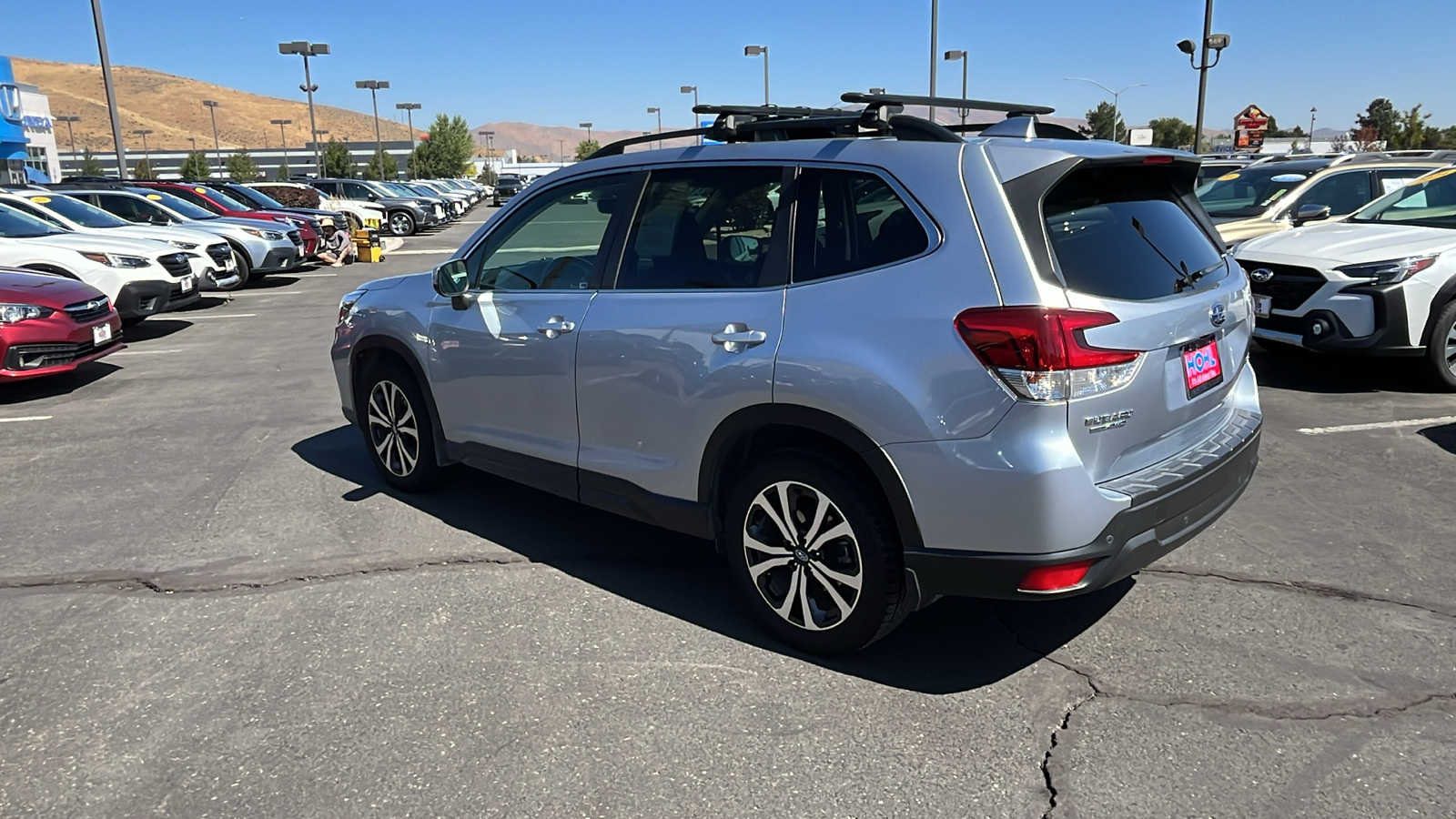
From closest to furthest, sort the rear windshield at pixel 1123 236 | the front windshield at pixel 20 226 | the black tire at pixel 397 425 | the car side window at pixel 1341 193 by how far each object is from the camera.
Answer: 1. the rear windshield at pixel 1123 236
2. the black tire at pixel 397 425
3. the car side window at pixel 1341 193
4. the front windshield at pixel 20 226

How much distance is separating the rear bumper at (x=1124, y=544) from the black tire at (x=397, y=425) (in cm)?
295

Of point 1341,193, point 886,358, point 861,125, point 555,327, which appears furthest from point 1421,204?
point 555,327

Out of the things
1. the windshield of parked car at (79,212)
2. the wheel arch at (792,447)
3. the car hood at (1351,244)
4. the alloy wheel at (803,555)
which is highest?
the windshield of parked car at (79,212)

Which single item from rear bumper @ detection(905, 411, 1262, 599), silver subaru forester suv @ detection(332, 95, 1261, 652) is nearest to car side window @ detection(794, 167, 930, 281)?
silver subaru forester suv @ detection(332, 95, 1261, 652)

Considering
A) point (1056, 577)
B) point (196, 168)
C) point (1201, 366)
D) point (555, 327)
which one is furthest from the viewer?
point (196, 168)

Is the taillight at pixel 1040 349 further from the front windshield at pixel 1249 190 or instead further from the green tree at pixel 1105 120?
the green tree at pixel 1105 120

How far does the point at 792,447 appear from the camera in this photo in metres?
3.55

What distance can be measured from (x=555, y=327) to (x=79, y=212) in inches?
487

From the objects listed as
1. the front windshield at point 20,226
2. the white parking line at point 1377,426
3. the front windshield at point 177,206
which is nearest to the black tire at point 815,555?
the white parking line at point 1377,426

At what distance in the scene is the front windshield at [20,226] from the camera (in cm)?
1155

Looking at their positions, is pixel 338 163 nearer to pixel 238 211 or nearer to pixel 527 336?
pixel 238 211

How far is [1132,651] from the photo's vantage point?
3658 millimetres

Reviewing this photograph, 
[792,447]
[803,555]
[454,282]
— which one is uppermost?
[454,282]

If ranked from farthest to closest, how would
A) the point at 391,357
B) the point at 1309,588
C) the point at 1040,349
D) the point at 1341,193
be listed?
the point at 1341,193 < the point at 391,357 < the point at 1309,588 < the point at 1040,349
